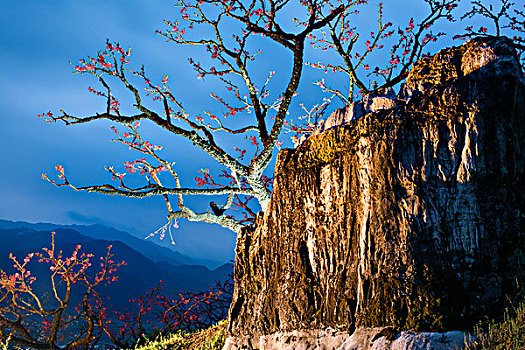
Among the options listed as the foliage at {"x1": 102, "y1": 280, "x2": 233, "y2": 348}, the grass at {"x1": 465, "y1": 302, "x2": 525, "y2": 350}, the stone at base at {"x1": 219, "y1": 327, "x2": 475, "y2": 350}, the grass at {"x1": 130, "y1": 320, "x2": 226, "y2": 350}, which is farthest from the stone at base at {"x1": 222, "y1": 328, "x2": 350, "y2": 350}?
the foliage at {"x1": 102, "y1": 280, "x2": 233, "y2": 348}

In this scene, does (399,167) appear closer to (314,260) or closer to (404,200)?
(404,200)

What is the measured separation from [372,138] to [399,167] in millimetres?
475

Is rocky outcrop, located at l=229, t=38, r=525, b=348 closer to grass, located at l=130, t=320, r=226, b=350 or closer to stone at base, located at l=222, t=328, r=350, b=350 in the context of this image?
stone at base, located at l=222, t=328, r=350, b=350

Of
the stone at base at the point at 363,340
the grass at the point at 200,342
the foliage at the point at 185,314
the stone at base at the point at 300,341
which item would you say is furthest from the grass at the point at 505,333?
the foliage at the point at 185,314

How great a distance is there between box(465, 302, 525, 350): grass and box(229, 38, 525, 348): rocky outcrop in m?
0.14

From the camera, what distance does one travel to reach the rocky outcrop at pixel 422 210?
122 inches

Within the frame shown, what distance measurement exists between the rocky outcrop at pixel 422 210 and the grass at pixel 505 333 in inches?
5.7

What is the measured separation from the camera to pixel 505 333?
102 inches

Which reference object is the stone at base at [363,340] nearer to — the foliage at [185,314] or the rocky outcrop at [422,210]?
the rocky outcrop at [422,210]

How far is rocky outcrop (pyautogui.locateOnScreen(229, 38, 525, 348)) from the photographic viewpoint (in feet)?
10.2

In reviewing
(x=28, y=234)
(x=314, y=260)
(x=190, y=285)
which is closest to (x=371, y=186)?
Answer: (x=314, y=260)

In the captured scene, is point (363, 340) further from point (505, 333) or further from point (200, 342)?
point (200, 342)

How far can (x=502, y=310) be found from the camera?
2955mm

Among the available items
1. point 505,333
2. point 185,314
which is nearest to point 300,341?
point 505,333
